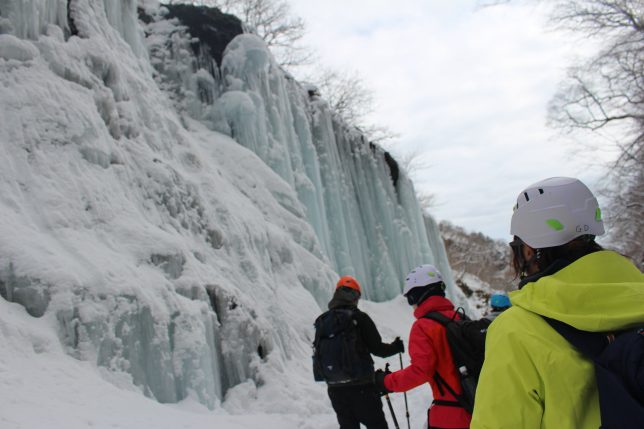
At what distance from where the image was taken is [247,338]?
622cm

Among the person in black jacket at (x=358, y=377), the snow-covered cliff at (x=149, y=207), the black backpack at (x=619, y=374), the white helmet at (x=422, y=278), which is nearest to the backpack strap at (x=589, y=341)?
the black backpack at (x=619, y=374)

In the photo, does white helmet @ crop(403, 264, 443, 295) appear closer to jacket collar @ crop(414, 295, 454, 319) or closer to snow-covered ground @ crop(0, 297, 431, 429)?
jacket collar @ crop(414, 295, 454, 319)

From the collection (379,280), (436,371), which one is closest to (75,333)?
(436,371)

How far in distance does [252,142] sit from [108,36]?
410 cm

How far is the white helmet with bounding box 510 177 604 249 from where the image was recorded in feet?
4.72

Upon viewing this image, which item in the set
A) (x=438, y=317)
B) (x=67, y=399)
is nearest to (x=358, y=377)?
(x=438, y=317)

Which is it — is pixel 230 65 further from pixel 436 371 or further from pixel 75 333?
pixel 436 371

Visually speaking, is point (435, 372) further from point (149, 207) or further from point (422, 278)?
point (149, 207)

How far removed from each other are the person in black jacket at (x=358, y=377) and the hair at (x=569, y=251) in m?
2.48

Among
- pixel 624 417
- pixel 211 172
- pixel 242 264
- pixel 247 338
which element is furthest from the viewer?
pixel 211 172

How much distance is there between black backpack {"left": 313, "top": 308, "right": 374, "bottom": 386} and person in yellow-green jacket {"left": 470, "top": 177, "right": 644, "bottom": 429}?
2.55m

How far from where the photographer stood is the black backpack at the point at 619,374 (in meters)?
1.05

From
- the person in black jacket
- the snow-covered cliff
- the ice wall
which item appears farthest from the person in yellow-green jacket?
the ice wall

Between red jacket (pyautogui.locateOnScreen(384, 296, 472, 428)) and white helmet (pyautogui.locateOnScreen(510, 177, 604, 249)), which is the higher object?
white helmet (pyautogui.locateOnScreen(510, 177, 604, 249))
